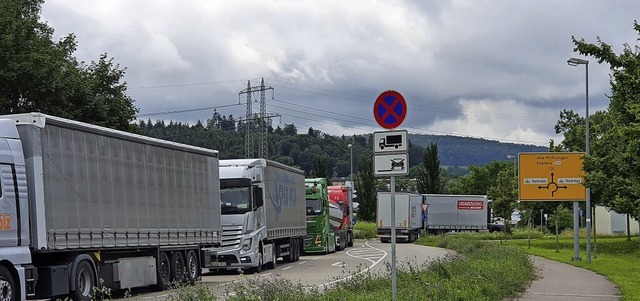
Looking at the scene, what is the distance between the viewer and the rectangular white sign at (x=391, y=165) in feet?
38.7

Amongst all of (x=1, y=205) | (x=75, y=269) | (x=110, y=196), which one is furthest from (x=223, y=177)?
(x=1, y=205)

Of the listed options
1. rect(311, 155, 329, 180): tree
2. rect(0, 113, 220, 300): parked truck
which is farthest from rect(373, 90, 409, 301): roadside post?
rect(311, 155, 329, 180): tree

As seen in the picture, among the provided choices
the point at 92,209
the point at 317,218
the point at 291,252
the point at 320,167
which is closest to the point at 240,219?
the point at 291,252

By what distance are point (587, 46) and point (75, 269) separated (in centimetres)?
1015

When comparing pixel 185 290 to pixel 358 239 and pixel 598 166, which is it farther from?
pixel 358 239

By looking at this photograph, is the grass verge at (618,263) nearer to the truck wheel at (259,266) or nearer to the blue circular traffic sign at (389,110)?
the blue circular traffic sign at (389,110)

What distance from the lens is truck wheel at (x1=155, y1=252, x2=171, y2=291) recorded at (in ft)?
69.3

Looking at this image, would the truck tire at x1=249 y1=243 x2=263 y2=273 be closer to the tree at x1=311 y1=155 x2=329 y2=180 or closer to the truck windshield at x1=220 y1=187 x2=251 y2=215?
the truck windshield at x1=220 y1=187 x2=251 y2=215

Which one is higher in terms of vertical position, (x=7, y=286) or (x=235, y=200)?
(x=235, y=200)

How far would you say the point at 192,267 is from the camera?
23688 mm

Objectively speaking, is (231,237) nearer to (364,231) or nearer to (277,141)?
(364,231)

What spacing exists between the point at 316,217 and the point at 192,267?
1972 cm

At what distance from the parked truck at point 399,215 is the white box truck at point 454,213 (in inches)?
608

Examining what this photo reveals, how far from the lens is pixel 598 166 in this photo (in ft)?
99.2
